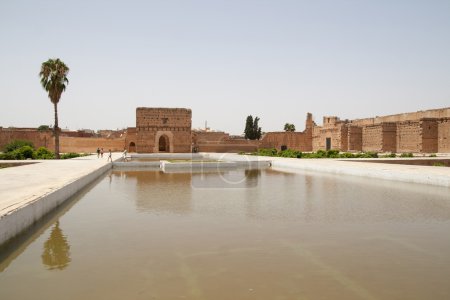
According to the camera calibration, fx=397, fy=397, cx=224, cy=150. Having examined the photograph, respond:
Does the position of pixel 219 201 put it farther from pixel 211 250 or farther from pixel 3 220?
pixel 3 220

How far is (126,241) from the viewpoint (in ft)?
17.5

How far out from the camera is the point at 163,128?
131ft

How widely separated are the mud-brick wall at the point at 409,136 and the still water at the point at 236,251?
21093 millimetres

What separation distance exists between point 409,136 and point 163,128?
2256 cm

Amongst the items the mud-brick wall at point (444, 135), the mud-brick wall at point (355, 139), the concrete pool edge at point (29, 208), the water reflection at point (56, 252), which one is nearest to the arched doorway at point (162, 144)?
the mud-brick wall at point (355, 139)

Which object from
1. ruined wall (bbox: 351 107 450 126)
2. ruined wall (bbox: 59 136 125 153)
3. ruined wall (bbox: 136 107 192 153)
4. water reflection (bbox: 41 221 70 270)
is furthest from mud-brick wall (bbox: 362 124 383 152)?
water reflection (bbox: 41 221 70 270)

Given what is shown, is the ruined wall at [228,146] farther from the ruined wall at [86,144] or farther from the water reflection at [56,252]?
the water reflection at [56,252]

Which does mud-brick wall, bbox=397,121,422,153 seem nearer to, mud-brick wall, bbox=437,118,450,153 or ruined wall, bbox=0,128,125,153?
mud-brick wall, bbox=437,118,450,153

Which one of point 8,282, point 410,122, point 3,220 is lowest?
point 8,282

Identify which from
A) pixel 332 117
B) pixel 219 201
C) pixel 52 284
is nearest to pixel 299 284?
pixel 52 284

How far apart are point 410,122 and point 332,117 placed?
9412mm

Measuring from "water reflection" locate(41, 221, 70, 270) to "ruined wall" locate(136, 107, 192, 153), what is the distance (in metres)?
34.3

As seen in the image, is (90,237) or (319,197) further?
(319,197)

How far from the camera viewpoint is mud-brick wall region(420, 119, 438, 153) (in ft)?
89.6
